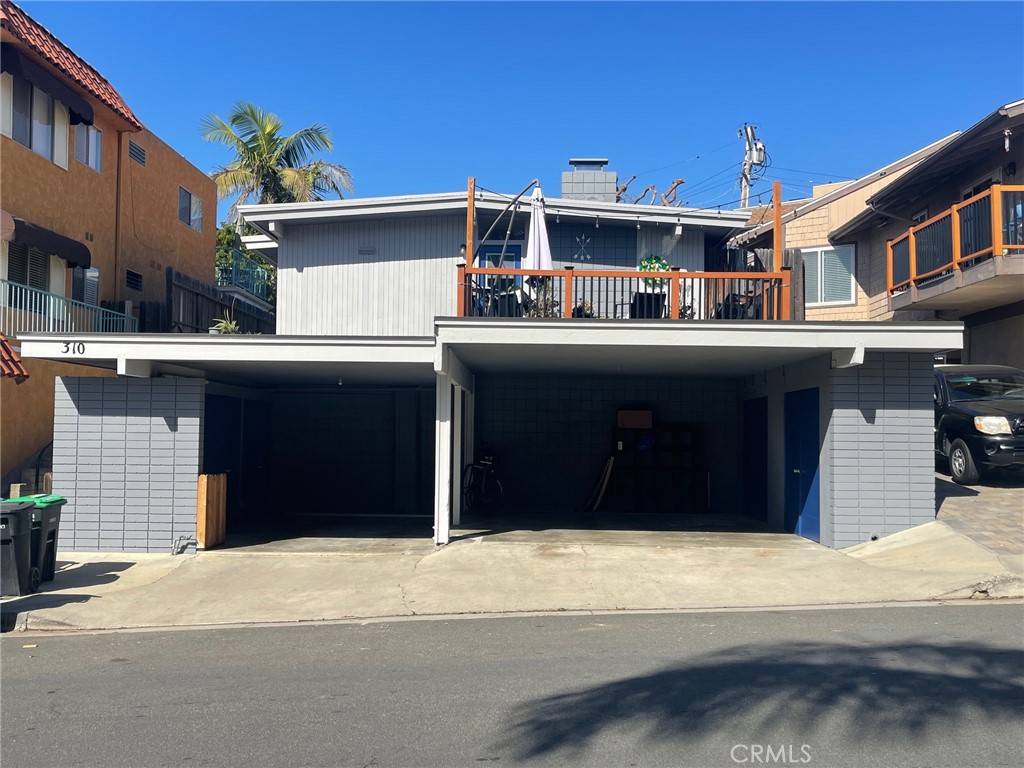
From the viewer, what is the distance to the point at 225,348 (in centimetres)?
1086

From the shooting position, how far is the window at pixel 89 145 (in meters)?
17.8

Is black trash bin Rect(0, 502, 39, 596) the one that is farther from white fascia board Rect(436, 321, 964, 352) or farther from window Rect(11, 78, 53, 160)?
window Rect(11, 78, 53, 160)

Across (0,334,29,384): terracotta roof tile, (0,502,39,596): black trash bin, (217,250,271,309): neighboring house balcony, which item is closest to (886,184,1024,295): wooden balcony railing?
(0,502,39,596): black trash bin

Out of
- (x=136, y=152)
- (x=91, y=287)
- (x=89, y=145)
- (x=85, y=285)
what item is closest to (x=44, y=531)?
(x=85, y=285)

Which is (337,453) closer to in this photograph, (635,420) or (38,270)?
(635,420)

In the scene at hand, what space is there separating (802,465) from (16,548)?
1034 cm

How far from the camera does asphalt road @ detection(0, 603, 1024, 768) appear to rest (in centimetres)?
443

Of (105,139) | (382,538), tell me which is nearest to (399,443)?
(382,538)

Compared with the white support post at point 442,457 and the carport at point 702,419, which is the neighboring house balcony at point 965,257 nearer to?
the carport at point 702,419

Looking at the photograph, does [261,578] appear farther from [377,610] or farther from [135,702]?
[135,702]

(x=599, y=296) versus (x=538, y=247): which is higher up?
(x=538, y=247)

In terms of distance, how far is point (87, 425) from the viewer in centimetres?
1149

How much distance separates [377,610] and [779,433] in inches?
310

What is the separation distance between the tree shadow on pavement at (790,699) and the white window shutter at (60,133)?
16.6 metres
